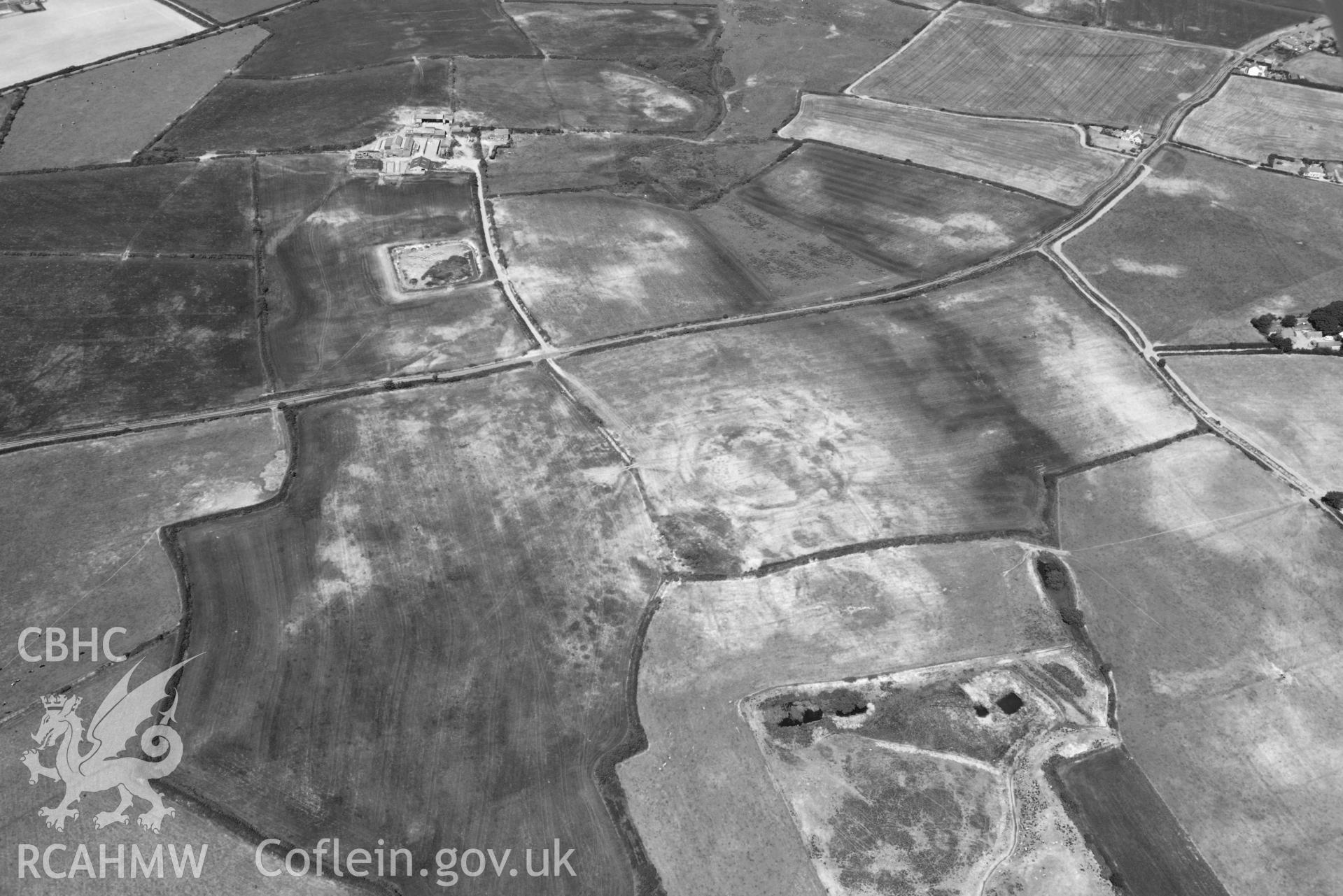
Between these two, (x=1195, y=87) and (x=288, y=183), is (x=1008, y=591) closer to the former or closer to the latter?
(x=288, y=183)

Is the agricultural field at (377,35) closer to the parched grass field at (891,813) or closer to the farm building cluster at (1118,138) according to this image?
the farm building cluster at (1118,138)

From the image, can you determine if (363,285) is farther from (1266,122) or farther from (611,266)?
(1266,122)

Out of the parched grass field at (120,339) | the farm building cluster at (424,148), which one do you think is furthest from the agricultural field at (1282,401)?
the parched grass field at (120,339)

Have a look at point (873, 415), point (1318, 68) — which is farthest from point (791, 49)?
point (873, 415)

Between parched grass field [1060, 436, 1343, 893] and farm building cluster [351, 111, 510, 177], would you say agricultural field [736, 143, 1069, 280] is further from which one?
farm building cluster [351, 111, 510, 177]

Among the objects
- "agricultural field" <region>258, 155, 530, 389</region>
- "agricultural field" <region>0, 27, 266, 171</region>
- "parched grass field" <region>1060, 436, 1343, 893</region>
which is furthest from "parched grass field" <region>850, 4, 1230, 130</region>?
"agricultural field" <region>0, 27, 266, 171</region>

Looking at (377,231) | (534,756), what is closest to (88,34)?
(377,231)
